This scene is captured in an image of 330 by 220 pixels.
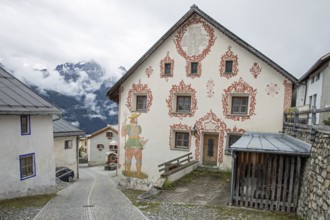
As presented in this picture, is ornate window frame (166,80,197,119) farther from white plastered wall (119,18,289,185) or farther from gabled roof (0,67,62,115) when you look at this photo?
gabled roof (0,67,62,115)

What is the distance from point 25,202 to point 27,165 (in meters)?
2.23

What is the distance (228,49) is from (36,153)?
13.3 meters

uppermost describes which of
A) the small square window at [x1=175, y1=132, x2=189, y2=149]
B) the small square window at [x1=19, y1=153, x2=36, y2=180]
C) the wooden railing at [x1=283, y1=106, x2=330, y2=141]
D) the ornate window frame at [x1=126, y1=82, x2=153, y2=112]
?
the ornate window frame at [x1=126, y1=82, x2=153, y2=112]

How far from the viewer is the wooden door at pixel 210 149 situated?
49.6 feet

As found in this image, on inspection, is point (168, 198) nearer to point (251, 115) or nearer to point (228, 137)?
point (228, 137)

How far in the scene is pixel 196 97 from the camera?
15.3m

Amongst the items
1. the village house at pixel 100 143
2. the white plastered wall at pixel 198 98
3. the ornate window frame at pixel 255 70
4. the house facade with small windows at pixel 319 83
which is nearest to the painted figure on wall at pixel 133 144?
the white plastered wall at pixel 198 98

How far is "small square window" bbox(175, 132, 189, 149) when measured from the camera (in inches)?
625

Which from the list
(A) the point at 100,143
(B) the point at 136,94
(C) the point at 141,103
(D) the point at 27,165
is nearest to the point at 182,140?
(C) the point at 141,103

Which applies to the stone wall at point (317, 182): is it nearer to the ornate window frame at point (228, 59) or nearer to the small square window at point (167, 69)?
the ornate window frame at point (228, 59)

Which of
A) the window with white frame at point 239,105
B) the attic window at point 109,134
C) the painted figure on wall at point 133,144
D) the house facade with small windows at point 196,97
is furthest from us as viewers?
the attic window at point 109,134

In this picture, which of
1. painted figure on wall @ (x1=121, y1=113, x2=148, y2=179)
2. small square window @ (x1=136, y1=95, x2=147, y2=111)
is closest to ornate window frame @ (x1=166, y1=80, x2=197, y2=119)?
small square window @ (x1=136, y1=95, x2=147, y2=111)

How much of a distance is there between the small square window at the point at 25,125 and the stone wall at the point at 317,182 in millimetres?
13317

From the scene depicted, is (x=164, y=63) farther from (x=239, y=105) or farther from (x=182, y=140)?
(x=239, y=105)
